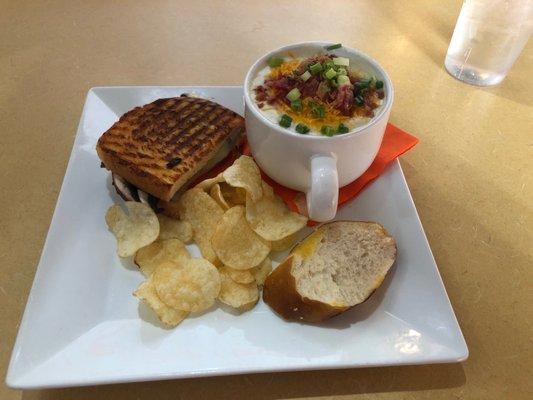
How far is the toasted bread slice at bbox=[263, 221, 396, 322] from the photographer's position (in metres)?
1.12

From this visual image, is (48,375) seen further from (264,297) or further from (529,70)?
(529,70)

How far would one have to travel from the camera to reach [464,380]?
1.12 meters

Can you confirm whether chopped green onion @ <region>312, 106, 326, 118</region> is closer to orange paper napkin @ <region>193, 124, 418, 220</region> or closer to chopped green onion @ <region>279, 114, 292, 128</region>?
chopped green onion @ <region>279, 114, 292, 128</region>

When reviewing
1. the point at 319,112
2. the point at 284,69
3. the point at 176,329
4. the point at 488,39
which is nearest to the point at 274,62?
the point at 284,69

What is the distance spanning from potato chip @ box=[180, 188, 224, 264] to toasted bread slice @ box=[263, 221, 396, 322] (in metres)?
0.23

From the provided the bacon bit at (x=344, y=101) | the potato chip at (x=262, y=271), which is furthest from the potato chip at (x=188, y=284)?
the bacon bit at (x=344, y=101)

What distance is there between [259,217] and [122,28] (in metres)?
1.62

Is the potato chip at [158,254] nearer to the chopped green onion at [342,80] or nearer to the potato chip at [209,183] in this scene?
the potato chip at [209,183]

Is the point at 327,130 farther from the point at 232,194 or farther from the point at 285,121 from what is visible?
the point at 232,194

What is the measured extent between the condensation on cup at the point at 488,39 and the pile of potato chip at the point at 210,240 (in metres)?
1.36

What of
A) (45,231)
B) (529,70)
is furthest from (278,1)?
(45,231)

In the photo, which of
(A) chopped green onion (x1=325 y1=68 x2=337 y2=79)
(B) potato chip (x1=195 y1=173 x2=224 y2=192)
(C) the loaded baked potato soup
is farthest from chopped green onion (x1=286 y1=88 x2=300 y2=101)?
(B) potato chip (x1=195 y1=173 x2=224 y2=192)

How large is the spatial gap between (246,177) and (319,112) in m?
0.29

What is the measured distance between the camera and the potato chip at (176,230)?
1320mm
